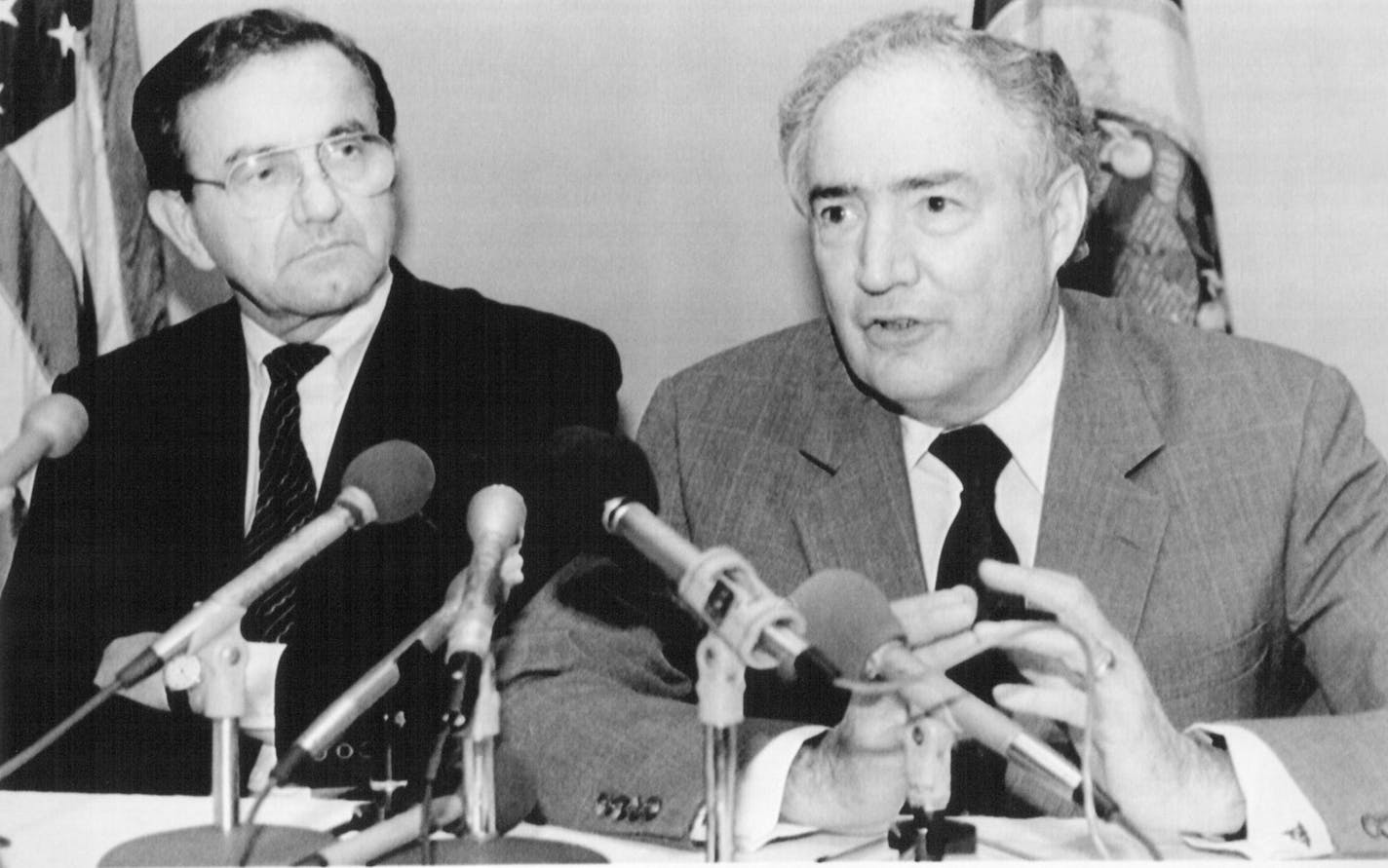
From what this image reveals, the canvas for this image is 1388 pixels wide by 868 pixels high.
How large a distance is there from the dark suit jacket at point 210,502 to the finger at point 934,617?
0.95 m

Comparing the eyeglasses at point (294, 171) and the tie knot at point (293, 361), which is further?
the tie knot at point (293, 361)

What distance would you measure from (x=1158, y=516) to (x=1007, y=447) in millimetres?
259

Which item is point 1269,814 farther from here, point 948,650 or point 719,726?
point 719,726

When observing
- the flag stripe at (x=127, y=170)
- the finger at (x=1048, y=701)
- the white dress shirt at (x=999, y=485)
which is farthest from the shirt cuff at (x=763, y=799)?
the flag stripe at (x=127, y=170)

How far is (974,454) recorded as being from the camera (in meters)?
2.60

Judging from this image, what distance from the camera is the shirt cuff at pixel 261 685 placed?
2607 millimetres

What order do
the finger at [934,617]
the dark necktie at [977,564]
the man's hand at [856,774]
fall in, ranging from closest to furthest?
the finger at [934,617], the man's hand at [856,774], the dark necktie at [977,564]

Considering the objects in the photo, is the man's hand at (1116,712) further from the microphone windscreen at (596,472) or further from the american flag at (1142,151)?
the american flag at (1142,151)

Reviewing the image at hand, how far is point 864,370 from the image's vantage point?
8.34ft

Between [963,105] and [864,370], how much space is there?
44cm

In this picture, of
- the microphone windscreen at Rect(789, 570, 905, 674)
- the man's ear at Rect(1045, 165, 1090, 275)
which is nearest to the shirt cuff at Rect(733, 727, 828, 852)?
the microphone windscreen at Rect(789, 570, 905, 674)

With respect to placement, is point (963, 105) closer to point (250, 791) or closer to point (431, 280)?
point (431, 280)

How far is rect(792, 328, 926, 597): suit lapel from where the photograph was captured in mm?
2576

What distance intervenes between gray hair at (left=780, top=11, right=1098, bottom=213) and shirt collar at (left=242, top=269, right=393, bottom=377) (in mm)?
765
